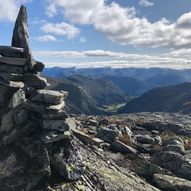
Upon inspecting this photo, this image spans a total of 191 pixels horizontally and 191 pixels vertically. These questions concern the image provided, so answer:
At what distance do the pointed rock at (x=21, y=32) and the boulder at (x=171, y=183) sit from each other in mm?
19807

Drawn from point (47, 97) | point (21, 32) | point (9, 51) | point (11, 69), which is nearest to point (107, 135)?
point (47, 97)

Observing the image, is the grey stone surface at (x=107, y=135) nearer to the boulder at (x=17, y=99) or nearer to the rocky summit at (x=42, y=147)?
the rocky summit at (x=42, y=147)

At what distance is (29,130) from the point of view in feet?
110

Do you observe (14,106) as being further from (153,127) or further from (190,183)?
(153,127)

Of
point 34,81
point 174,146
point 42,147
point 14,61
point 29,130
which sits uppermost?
point 14,61

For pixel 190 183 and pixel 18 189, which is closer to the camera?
pixel 18 189

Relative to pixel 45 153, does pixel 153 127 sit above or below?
below

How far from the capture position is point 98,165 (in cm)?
3581

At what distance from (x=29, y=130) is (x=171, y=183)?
636 inches

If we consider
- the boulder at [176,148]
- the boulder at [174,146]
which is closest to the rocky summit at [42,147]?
the boulder at [176,148]

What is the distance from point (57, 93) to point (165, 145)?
2446cm

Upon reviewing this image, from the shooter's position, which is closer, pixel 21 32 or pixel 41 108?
pixel 41 108

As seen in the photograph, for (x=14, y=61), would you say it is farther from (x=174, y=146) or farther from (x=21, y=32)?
(x=174, y=146)

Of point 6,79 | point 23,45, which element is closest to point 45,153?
point 6,79
